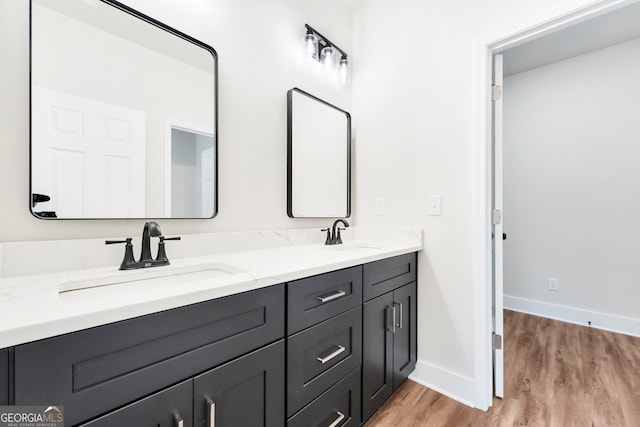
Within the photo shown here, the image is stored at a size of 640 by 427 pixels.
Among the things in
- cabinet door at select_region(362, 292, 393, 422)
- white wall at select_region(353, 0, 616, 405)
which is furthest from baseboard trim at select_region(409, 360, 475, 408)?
cabinet door at select_region(362, 292, 393, 422)

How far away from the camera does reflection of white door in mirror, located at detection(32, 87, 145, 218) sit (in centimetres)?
97

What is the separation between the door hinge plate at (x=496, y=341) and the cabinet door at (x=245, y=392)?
1.34 meters

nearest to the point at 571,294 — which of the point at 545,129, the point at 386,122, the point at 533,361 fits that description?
the point at 533,361

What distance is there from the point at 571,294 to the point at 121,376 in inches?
143

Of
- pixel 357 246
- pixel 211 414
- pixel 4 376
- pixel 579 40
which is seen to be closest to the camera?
pixel 4 376

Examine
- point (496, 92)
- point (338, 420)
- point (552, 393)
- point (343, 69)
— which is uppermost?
point (343, 69)

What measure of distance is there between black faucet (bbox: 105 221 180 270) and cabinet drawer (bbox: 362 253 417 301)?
0.86 m

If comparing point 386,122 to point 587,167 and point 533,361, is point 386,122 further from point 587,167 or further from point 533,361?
point 587,167

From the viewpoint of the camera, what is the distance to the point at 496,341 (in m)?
1.66

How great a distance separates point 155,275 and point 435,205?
153 cm

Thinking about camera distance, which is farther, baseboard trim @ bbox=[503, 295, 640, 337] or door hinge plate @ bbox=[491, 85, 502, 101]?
baseboard trim @ bbox=[503, 295, 640, 337]

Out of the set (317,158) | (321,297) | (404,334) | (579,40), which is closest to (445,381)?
(404,334)

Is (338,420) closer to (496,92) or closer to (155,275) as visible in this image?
(155,275)

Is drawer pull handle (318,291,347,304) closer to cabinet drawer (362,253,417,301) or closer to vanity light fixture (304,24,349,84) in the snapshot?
cabinet drawer (362,253,417,301)
